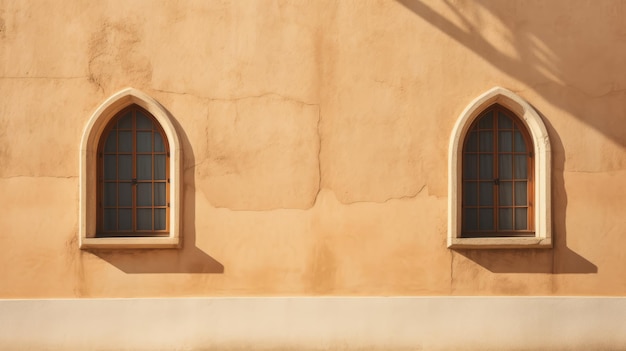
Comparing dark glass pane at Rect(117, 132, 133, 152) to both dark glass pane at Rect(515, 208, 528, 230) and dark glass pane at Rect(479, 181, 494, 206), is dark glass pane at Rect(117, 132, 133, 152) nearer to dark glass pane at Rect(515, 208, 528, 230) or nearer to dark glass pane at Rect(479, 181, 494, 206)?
dark glass pane at Rect(479, 181, 494, 206)

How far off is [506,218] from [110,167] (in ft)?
14.8

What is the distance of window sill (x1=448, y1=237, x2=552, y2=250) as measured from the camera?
749cm

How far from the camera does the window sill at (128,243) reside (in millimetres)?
7469

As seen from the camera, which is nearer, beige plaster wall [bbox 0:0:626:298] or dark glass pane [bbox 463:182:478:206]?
beige plaster wall [bbox 0:0:626:298]

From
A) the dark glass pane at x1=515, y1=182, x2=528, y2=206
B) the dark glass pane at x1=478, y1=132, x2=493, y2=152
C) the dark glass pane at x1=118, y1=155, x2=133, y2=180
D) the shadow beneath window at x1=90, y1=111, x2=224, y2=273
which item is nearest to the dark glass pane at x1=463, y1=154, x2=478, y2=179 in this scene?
the dark glass pane at x1=478, y1=132, x2=493, y2=152

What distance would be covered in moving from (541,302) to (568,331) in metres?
0.43

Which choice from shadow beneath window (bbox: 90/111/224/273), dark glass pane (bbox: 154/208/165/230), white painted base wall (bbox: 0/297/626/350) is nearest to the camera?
white painted base wall (bbox: 0/297/626/350)

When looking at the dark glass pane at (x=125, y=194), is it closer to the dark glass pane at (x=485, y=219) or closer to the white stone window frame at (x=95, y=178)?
the white stone window frame at (x=95, y=178)

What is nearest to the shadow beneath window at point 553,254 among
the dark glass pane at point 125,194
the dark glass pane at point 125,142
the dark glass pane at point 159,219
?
the dark glass pane at point 159,219

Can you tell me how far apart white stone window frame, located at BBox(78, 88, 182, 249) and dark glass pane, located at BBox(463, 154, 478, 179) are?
3.19m

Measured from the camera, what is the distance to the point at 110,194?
777 centimetres

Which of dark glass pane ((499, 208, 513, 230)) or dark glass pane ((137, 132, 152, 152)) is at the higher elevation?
dark glass pane ((137, 132, 152, 152))

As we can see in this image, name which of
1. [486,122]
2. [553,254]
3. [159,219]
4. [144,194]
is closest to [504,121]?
[486,122]

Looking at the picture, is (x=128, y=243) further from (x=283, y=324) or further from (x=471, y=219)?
(x=471, y=219)
